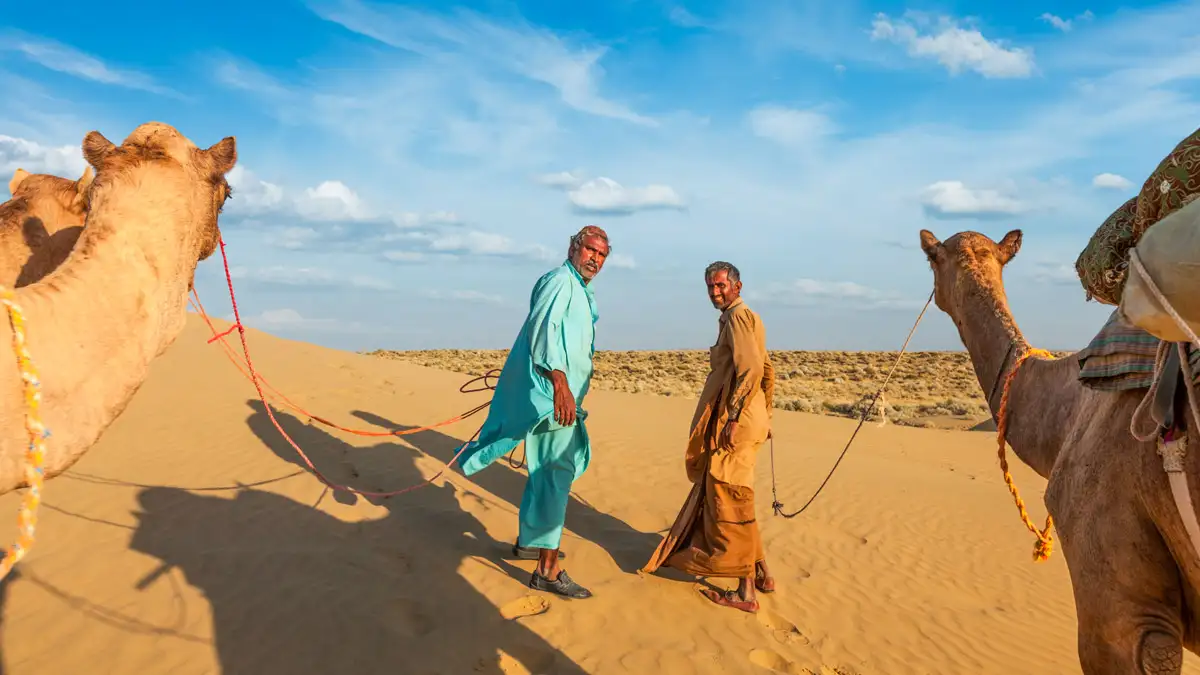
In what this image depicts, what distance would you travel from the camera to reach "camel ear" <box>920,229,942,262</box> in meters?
4.75

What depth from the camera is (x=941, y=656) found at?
5.53m

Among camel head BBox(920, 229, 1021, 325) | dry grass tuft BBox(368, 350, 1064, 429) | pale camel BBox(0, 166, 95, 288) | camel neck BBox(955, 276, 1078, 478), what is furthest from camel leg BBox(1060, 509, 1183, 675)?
dry grass tuft BBox(368, 350, 1064, 429)

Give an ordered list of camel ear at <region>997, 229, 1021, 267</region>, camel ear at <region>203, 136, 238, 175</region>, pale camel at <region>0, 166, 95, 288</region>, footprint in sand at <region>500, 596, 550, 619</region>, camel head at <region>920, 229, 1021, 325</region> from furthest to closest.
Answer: footprint in sand at <region>500, 596, 550, 619</region> < camel ear at <region>997, 229, 1021, 267</region> < camel head at <region>920, 229, 1021, 325</region> < pale camel at <region>0, 166, 95, 288</region> < camel ear at <region>203, 136, 238, 175</region>

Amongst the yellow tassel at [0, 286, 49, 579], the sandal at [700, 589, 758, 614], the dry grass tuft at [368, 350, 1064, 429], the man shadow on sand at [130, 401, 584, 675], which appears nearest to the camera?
the yellow tassel at [0, 286, 49, 579]

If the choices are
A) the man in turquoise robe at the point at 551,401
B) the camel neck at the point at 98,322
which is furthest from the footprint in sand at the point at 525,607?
the camel neck at the point at 98,322

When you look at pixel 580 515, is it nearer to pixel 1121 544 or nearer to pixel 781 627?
pixel 781 627

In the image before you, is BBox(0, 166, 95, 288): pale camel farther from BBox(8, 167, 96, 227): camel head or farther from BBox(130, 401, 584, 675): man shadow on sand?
BBox(130, 401, 584, 675): man shadow on sand

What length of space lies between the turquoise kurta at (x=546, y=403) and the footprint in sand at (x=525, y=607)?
395mm

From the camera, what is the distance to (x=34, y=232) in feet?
11.8

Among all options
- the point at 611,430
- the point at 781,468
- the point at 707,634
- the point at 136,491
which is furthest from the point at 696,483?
the point at 611,430

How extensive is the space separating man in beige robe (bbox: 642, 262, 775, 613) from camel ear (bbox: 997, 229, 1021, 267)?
174 centimetres

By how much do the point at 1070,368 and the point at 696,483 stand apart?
3081 mm

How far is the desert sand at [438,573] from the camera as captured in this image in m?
4.82

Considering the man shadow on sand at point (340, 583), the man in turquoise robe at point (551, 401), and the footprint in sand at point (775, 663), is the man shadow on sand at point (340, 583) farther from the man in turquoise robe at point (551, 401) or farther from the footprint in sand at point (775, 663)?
the footprint in sand at point (775, 663)
